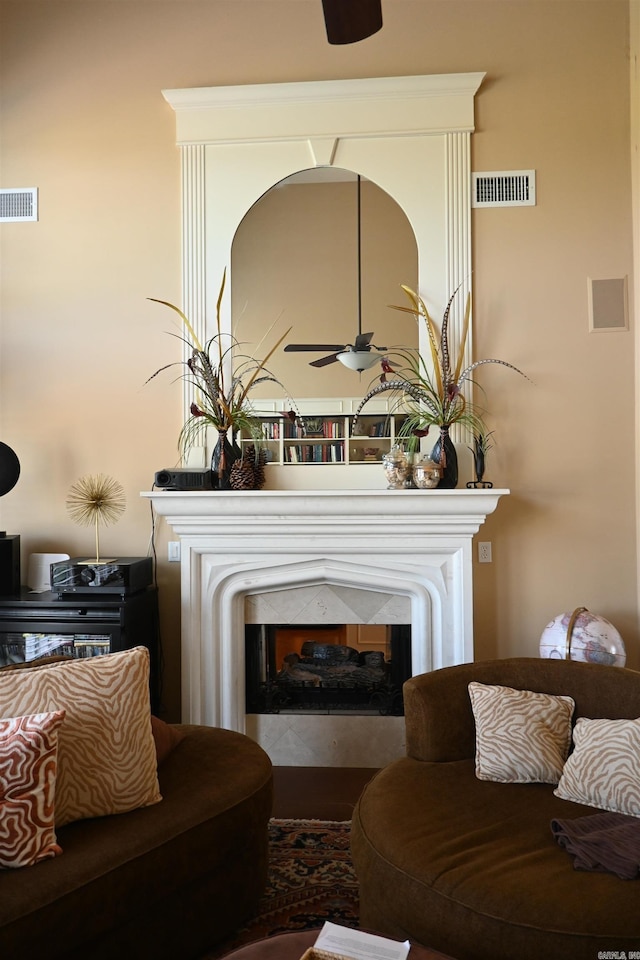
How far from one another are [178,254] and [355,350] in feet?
3.39

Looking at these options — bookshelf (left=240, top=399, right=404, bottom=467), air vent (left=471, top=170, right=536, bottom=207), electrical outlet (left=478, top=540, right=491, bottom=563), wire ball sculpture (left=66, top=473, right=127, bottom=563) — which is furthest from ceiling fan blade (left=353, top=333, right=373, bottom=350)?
→ wire ball sculpture (left=66, top=473, right=127, bottom=563)

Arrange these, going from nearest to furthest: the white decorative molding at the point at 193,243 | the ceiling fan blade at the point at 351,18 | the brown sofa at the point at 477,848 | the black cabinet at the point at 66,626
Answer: the brown sofa at the point at 477,848
the ceiling fan blade at the point at 351,18
the black cabinet at the point at 66,626
the white decorative molding at the point at 193,243

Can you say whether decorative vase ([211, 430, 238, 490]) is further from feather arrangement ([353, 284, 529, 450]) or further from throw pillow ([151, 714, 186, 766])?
throw pillow ([151, 714, 186, 766])

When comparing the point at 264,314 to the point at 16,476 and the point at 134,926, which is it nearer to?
the point at 16,476

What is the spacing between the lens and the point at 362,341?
340 cm

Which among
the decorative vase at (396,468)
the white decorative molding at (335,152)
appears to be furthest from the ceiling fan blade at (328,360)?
the decorative vase at (396,468)

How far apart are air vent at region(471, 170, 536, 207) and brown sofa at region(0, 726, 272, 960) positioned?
2.69 meters

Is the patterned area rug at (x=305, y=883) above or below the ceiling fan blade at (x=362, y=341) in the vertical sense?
below

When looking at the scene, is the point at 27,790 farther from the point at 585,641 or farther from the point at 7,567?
the point at 585,641

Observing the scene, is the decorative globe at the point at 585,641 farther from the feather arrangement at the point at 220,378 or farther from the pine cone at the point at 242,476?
the feather arrangement at the point at 220,378

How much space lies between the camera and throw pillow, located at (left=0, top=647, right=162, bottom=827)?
192cm

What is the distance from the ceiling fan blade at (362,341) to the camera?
3.39 metres

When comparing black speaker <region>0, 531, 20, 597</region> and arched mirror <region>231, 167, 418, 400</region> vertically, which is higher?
arched mirror <region>231, 167, 418, 400</region>

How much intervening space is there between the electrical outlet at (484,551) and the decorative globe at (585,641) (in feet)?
1.57
